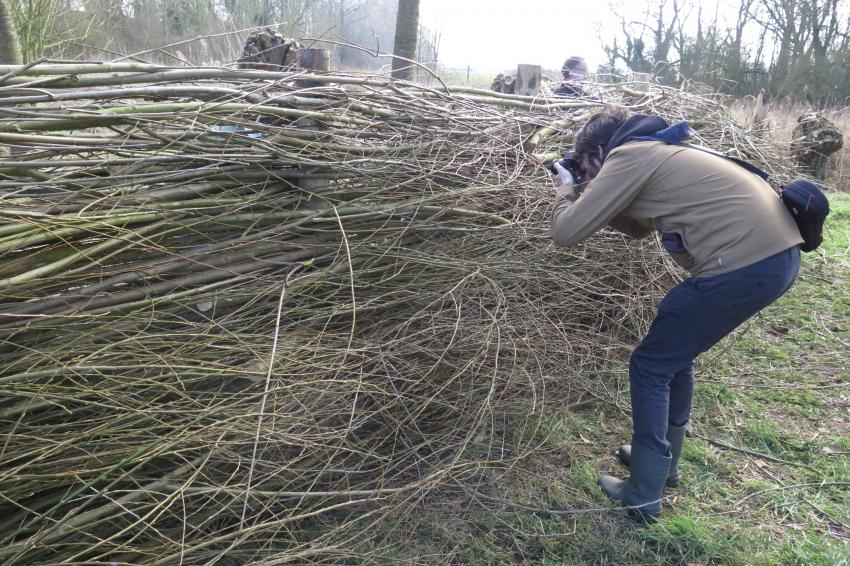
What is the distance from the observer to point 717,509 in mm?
2809

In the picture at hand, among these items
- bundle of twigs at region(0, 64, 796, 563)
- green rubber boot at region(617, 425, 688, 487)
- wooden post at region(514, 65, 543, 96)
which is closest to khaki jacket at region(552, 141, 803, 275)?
bundle of twigs at region(0, 64, 796, 563)

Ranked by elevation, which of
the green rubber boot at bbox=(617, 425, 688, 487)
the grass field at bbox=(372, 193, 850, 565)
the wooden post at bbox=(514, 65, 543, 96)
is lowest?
the grass field at bbox=(372, 193, 850, 565)

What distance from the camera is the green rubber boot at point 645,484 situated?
2.61 meters

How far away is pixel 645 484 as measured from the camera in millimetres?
2633

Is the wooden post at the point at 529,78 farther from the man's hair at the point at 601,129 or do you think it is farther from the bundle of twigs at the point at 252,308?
the man's hair at the point at 601,129

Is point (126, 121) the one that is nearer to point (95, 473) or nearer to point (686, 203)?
point (95, 473)

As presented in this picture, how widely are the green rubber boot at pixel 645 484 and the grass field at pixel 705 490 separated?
7 cm

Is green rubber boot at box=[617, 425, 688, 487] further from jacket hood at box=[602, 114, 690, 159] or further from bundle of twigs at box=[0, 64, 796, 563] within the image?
jacket hood at box=[602, 114, 690, 159]

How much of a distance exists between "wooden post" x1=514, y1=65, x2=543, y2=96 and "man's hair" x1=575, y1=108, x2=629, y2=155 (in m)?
2.11

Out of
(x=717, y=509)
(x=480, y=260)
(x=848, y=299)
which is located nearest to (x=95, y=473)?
(x=480, y=260)

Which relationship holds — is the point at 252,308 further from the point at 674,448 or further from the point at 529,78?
the point at 529,78

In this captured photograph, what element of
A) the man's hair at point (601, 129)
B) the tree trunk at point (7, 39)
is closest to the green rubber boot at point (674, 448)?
the man's hair at point (601, 129)

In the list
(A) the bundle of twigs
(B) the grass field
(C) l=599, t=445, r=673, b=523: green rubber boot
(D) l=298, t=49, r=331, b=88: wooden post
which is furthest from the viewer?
(D) l=298, t=49, r=331, b=88: wooden post

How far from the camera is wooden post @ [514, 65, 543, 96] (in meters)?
4.73
